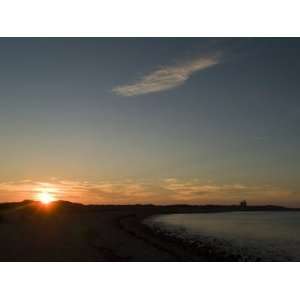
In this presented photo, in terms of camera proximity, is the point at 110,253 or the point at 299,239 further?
the point at 299,239

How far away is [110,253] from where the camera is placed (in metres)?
17.4
